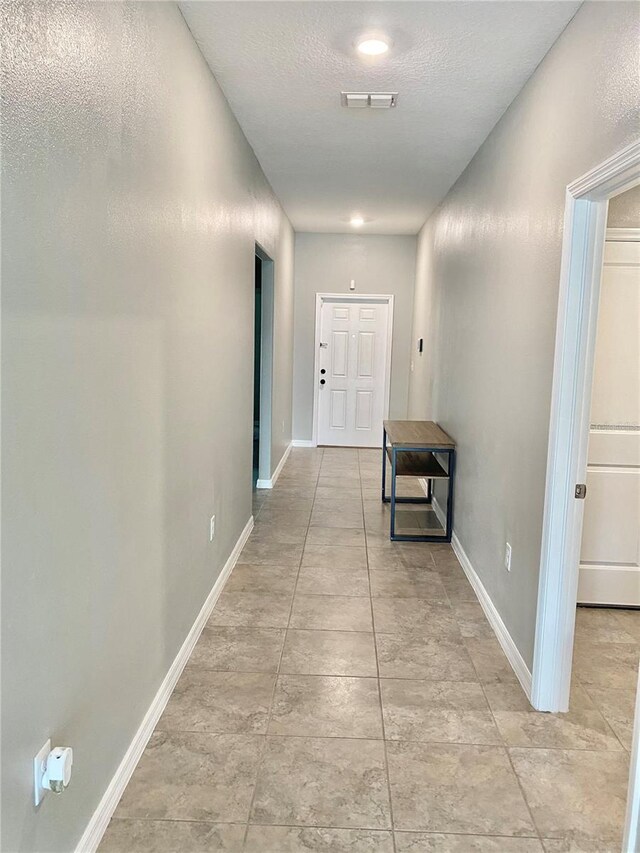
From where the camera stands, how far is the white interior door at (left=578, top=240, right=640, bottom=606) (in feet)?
10.1

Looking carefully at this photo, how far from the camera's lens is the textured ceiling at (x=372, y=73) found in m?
2.20

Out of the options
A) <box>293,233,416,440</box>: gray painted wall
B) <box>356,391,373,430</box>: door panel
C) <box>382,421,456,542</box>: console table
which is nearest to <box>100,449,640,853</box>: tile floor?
<box>382,421,456,542</box>: console table

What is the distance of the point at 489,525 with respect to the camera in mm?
3199

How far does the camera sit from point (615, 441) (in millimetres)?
3164

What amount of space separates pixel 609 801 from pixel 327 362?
19.8 feet

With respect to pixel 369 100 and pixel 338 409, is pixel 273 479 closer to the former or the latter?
pixel 338 409

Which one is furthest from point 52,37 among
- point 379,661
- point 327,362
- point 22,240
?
point 327,362

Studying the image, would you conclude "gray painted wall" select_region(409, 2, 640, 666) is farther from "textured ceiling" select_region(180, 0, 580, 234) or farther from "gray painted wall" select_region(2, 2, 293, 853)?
"gray painted wall" select_region(2, 2, 293, 853)

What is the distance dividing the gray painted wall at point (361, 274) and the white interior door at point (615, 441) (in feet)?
14.1

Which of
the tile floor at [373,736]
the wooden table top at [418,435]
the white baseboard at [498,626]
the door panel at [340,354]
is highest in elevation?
the door panel at [340,354]

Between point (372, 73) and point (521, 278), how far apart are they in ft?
3.71

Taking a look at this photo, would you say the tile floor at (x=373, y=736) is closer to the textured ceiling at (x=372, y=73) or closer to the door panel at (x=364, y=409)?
the textured ceiling at (x=372, y=73)

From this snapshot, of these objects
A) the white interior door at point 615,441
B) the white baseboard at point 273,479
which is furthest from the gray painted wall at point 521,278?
the white baseboard at point 273,479

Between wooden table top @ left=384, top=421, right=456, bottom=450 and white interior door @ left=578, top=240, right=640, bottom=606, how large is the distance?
1.18 meters
